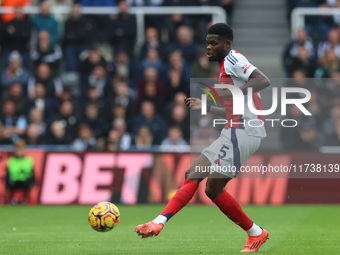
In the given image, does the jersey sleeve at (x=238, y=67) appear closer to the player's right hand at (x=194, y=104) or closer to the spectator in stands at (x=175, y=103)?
the player's right hand at (x=194, y=104)

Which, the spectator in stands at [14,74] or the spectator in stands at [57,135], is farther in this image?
the spectator in stands at [14,74]

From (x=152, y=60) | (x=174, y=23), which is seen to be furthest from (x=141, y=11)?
(x=152, y=60)

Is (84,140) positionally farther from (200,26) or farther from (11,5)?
(11,5)

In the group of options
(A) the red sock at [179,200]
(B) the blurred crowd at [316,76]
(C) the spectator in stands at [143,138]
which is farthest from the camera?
(C) the spectator in stands at [143,138]

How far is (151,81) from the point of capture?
62.2 feet

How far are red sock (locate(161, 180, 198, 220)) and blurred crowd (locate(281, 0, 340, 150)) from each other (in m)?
8.61

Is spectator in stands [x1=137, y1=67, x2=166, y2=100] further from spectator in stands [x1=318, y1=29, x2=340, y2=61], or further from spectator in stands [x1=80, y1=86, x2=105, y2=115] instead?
spectator in stands [x1=318, y1=29, x2=340, y2=61]

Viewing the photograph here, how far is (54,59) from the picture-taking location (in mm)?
19578

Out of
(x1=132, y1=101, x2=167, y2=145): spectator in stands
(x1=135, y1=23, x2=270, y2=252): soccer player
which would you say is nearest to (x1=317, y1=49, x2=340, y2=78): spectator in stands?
(x1=132, y1=101, x2=167, y2=145): spectator in stands

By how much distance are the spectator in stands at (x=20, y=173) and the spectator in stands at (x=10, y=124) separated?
33.8 inches

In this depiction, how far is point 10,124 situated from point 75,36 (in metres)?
2.89

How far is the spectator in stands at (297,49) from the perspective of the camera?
1912 cm

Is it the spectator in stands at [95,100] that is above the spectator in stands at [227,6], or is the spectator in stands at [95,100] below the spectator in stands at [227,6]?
below

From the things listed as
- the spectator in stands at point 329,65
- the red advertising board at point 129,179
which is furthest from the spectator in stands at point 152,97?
the spectator in stands at point 329,65
